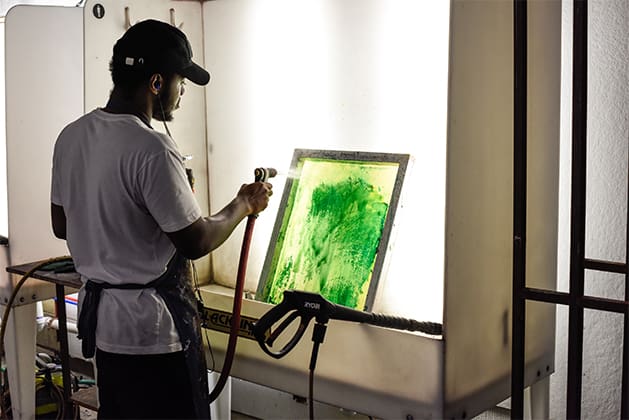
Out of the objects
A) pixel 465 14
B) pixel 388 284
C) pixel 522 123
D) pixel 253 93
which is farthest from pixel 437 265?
pixel 253 93

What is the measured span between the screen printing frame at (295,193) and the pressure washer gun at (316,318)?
0.19 meters

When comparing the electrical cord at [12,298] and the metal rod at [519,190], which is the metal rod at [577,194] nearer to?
the metal rod at [519,190]

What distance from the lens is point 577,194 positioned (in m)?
1.69

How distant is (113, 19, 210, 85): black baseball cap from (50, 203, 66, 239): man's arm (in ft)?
1.44

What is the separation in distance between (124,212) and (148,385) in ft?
1.40

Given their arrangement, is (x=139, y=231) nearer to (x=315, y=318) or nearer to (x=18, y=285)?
(x=315, y=318)

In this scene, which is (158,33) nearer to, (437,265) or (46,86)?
(437,265)

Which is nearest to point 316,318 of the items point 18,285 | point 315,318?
point 315,318

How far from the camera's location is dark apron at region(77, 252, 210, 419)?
1846 millimetres

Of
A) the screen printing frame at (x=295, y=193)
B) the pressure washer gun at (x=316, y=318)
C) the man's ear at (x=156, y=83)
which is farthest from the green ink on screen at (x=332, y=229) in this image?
the man's ear at (x=156, y=83)

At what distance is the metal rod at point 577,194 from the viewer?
1.66 m

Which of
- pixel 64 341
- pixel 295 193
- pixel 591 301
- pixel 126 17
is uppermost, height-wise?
pixel 126 17

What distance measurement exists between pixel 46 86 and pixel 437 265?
1.63 meters

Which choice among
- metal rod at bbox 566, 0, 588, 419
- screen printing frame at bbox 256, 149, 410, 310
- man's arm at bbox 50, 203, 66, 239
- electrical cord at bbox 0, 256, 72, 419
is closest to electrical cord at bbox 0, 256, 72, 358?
electrical cord at bbox 0, 256, 72, 419
